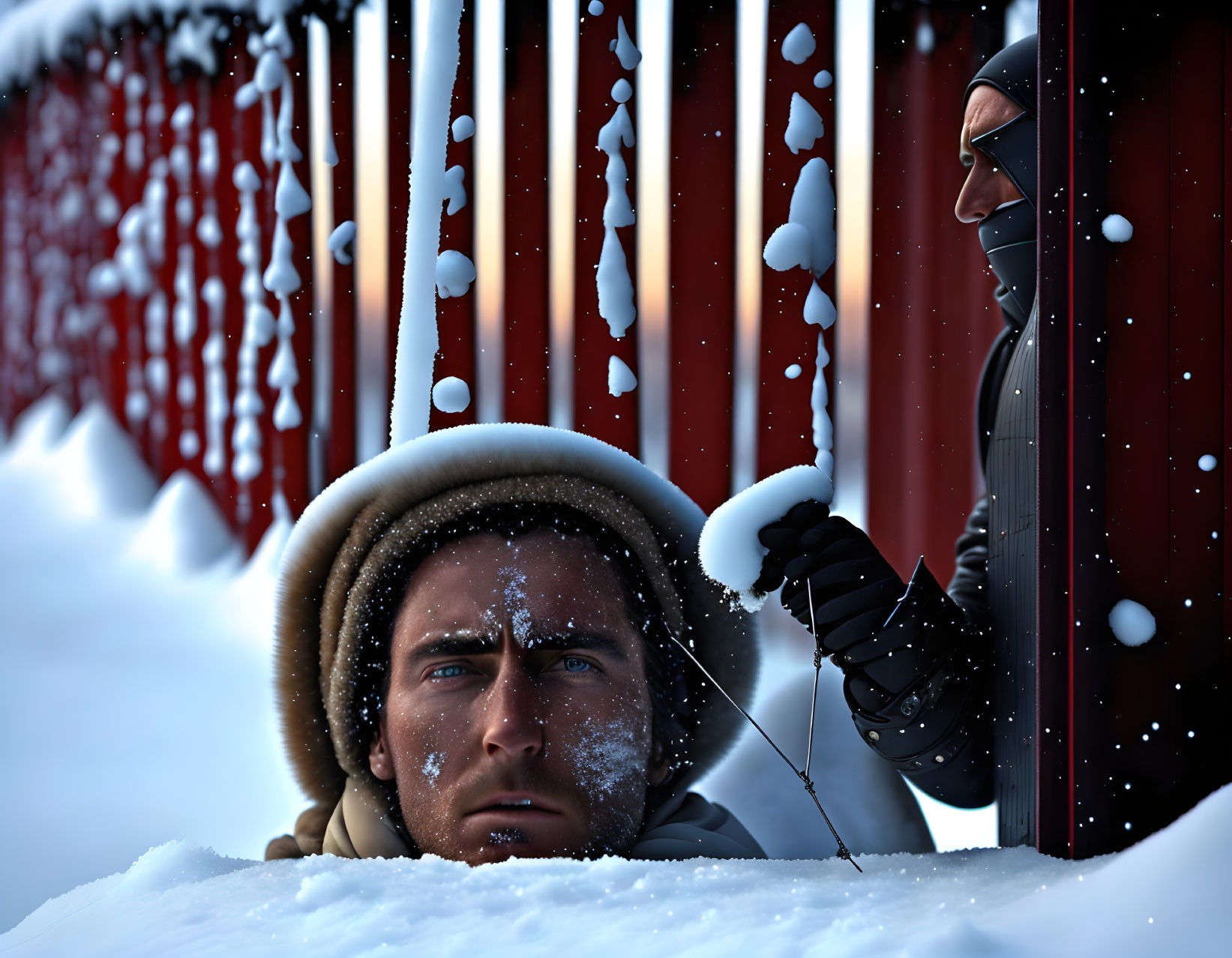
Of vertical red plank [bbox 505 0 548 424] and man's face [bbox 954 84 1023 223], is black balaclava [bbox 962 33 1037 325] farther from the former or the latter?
vertical red plank [bbox 505 0 548 424]

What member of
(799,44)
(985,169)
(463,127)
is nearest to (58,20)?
(463,127)

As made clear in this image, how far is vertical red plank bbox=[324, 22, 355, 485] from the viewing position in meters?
2.33

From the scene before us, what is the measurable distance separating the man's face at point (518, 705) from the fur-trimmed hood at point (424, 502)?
0.10 meters

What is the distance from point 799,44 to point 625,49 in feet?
1.16

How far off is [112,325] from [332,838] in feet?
6.05

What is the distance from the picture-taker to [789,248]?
204cm

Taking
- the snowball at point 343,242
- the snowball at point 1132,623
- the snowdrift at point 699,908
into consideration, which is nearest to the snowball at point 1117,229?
the snowball at point 1132,623

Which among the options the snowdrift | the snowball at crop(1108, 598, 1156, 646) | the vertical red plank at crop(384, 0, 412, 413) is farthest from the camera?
the vertical red plank at crop(384, 0, 412, 413)

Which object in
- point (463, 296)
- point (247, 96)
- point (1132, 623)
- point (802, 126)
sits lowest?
point (1132, 623)

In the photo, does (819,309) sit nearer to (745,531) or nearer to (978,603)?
(978,603)

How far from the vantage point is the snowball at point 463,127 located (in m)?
2.14

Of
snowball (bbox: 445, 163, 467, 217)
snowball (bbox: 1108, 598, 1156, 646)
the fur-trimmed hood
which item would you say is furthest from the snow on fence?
snowball (bbox: 1108, 598, 1156, 646)

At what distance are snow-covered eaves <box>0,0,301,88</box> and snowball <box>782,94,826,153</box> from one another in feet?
4.45

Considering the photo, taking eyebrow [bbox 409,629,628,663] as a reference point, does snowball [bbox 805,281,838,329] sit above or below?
above
